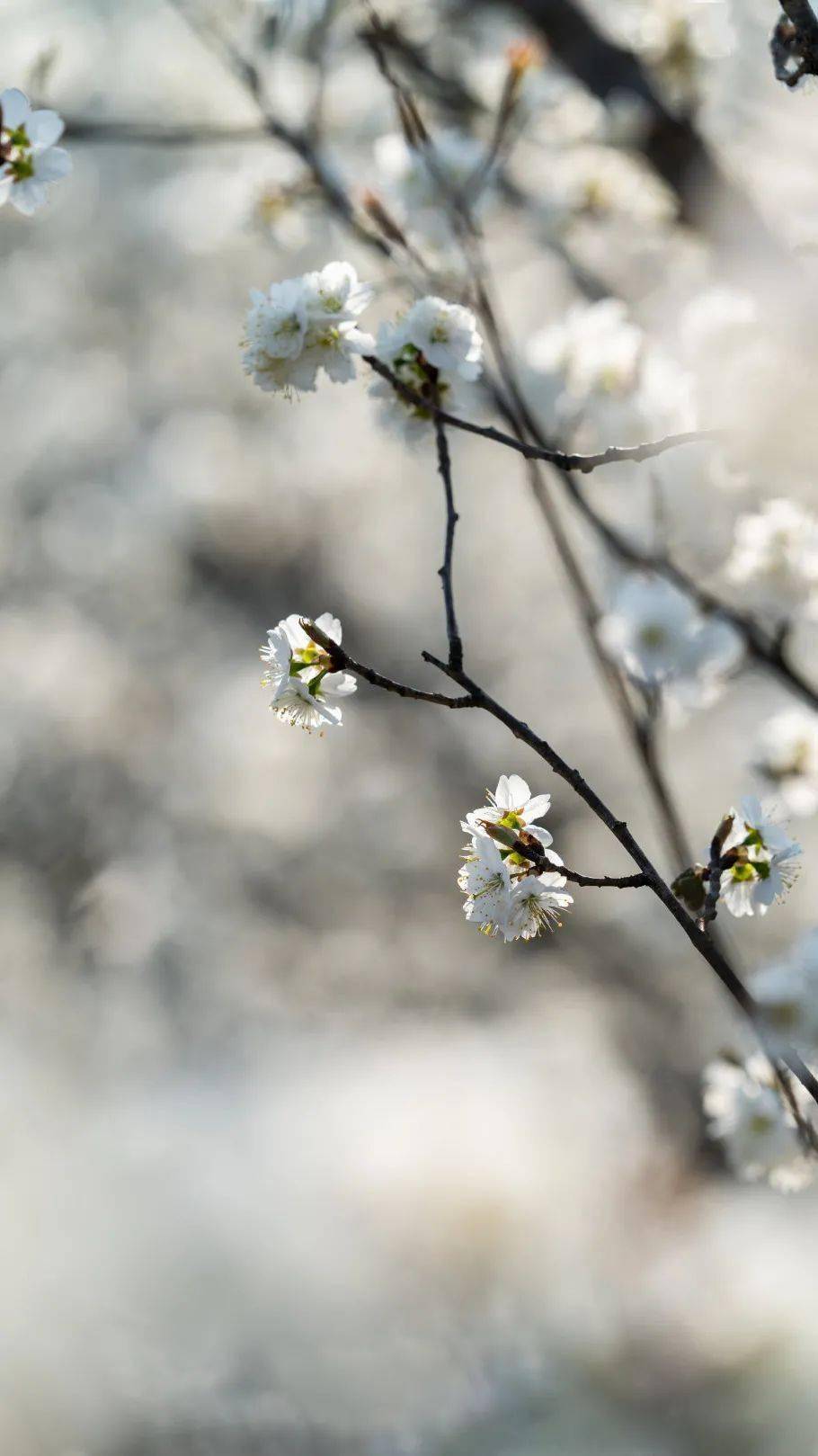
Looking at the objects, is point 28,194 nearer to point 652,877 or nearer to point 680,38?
point 652,877

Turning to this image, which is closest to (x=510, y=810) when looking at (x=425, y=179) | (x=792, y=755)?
(x=792, y=755)

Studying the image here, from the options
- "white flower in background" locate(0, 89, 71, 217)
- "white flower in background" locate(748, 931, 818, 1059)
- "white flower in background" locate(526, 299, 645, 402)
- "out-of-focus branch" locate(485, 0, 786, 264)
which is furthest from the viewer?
"out-of-focus branch" locate(485, 0, 786, 264)

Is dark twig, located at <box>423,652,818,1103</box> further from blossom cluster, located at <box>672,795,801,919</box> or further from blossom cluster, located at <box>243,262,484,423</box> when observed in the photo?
blossom cluster, located at <box>243,262,484,423</box>

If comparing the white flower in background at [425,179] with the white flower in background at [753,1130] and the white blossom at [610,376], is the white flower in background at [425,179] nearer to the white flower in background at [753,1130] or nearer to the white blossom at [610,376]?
the white blossom at [610,376]

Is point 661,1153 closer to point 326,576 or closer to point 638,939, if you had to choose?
point 638,939

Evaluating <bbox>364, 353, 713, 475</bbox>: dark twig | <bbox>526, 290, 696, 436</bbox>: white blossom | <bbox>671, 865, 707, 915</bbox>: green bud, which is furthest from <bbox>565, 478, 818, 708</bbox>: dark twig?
<bbox>671, 865, 707, 915</bbox>: green bud

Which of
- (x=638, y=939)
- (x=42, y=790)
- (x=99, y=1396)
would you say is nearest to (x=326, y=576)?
(x=42, y=790)
